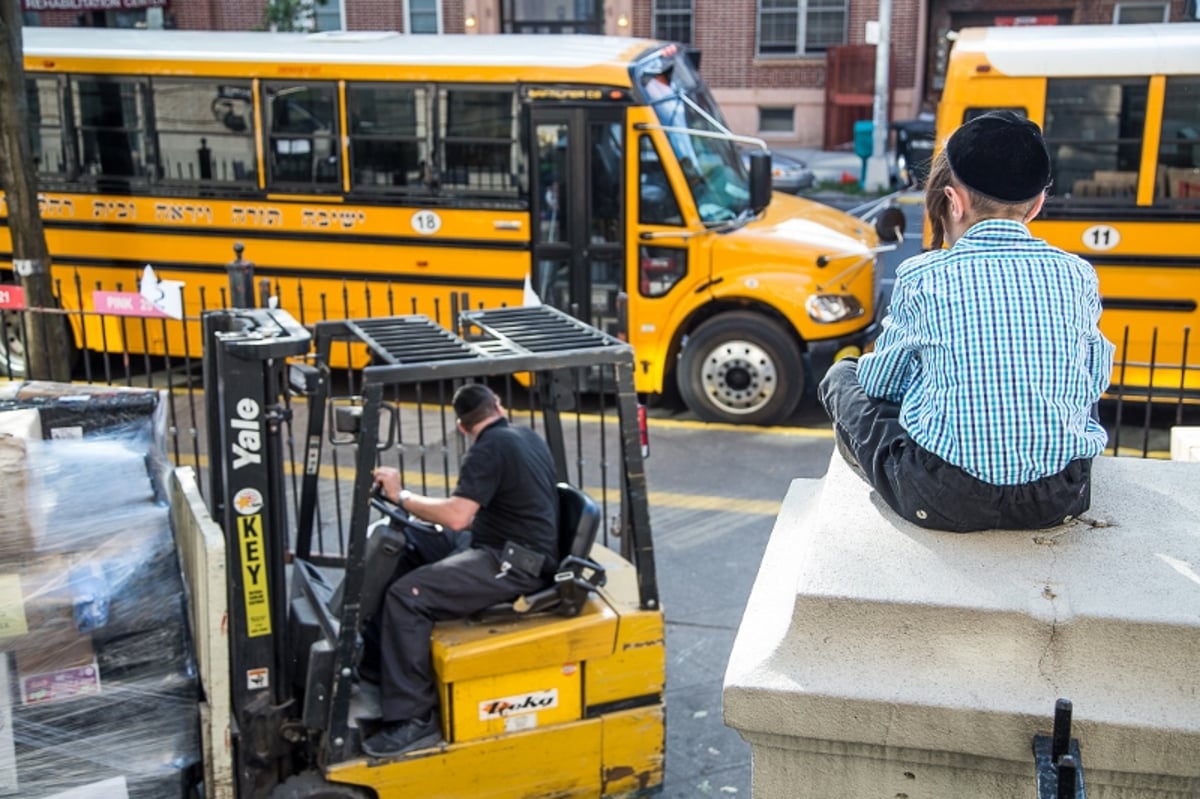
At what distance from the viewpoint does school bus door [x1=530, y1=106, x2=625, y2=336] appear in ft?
32.1

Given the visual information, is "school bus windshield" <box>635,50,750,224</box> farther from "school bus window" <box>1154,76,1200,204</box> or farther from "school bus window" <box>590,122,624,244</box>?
"school bus window" <box>1154,76,1200,204</box>

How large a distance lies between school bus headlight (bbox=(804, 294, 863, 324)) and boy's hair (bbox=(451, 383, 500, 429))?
4928 millimetres

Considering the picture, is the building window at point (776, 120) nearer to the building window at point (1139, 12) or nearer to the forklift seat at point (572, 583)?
the building window at point (1139, 12)

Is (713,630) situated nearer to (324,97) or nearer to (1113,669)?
(1113,669)

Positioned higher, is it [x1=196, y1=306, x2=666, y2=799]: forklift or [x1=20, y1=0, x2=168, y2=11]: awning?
[x1=20, y1=0, x2=168, y2=11]: awning

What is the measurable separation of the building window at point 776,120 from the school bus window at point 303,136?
17.1m

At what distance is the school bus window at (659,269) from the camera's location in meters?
9.80

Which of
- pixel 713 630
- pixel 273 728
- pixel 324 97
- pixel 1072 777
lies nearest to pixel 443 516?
pixel 273 728

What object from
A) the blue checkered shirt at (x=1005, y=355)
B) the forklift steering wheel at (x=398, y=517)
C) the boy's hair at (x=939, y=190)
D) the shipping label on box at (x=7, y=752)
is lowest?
the shipping label on box at (x=7, y=752)

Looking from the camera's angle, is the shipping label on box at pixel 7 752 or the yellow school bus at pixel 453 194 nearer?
the shipping label on box at pixel 7 752

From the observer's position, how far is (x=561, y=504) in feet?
16.8

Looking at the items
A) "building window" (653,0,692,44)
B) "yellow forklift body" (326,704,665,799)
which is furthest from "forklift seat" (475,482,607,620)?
"building window" (653,0,692,44)

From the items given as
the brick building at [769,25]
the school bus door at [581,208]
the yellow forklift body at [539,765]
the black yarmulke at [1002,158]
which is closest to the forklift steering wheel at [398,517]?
the yellow forklift body at [539,765]

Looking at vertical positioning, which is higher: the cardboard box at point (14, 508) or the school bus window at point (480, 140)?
the school bus window at point (480, 140)
